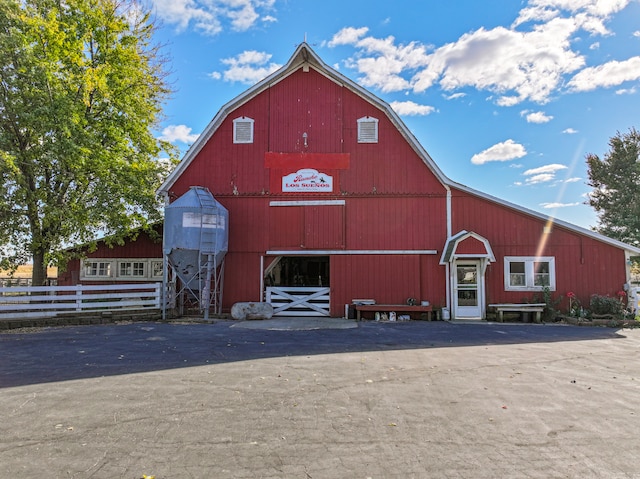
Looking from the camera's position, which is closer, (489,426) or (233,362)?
(489,426)

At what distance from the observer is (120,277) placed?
16797 mm

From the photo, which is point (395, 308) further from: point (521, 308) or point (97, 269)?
point (97, 269)

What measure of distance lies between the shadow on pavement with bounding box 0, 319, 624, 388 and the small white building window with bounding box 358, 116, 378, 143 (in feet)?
20.6

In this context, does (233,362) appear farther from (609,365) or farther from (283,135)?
(283,135)

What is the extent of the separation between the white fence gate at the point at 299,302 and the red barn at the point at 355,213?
5 centimetres

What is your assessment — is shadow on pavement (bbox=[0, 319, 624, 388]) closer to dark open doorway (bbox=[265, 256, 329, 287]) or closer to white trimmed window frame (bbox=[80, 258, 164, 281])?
white trimmed window frame (bbox=[80, 258, 164, 281])

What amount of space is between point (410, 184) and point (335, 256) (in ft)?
11.7

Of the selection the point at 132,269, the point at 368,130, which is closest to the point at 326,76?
the point at 368,130

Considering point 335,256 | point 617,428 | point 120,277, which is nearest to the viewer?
point 617,428

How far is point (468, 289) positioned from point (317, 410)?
10357 millimetres

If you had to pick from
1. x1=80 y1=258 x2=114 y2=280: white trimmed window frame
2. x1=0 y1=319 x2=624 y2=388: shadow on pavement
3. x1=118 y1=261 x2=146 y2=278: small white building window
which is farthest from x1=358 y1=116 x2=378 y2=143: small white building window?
x1=80 y1=258 x2=114 y2=280: white trimmed window frame

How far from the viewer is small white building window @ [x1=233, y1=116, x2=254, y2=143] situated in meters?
14.7

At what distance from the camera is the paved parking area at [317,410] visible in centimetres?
337

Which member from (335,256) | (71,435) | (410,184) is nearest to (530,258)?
(410,184)
